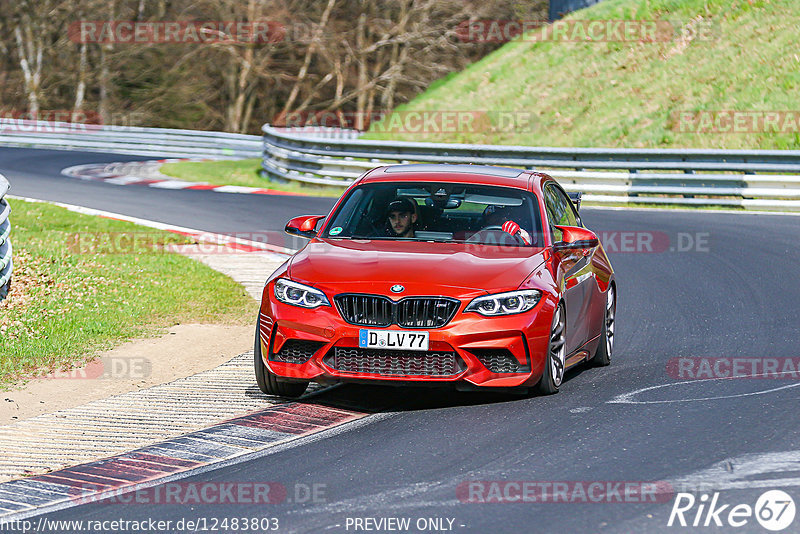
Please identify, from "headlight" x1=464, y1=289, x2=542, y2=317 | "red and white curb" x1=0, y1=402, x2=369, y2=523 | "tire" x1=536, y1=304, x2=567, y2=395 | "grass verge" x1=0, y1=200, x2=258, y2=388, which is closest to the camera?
"red and white curb" x1=0, y1=402, x2=369, y2=523

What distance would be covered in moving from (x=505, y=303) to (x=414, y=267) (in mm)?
638

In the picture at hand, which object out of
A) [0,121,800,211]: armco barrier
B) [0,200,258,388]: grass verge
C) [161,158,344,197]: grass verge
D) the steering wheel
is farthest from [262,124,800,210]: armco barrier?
the steering wheel

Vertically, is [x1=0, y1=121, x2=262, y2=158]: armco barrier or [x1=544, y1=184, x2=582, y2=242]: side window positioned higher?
[x1=544, y1=184, x2=582, y2=242]: side window

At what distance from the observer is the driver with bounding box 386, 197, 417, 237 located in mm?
8820

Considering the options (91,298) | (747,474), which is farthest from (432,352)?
(91,298)

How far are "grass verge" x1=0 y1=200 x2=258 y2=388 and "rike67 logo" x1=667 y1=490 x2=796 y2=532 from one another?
4.98 m

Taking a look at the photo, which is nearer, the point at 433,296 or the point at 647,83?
the point at 433,296

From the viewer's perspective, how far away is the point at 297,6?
50.8 meters

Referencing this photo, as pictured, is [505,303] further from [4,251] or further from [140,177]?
[140,177]

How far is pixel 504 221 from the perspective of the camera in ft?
28.9

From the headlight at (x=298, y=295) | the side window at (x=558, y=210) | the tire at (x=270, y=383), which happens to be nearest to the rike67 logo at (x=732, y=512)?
the headlight at (x=298, y=295)

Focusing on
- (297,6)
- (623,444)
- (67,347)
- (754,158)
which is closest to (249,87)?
(297,6)

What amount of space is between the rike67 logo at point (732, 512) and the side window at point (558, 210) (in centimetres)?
349

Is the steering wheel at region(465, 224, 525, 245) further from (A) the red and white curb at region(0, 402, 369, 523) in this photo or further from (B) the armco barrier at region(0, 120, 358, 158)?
(B) the armco barrier at region(0, 120, 358, 158)
